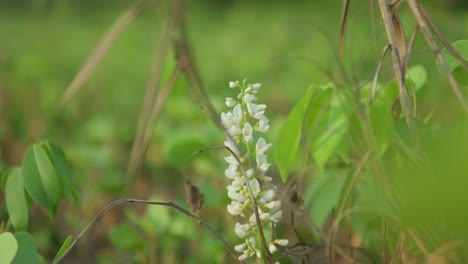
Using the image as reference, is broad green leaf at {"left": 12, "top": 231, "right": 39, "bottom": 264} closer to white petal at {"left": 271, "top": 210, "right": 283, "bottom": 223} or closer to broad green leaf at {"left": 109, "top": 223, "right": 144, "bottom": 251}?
white petal at {"left": 271, "top": 210, "right": 283, "bottom": 223}

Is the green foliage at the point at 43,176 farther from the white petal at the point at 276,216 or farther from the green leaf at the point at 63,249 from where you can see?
the white petal at the point at 276,216

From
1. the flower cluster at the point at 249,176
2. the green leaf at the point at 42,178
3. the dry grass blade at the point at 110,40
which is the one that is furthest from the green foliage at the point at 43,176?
the flower cluster at the point at 249,176

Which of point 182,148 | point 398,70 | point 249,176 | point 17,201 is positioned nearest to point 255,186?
point 249,176

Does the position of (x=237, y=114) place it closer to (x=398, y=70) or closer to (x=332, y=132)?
(x=332, y=132)

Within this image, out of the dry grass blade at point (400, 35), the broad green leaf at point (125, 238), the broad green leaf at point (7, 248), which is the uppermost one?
the dry grass blade at point (400, 35)

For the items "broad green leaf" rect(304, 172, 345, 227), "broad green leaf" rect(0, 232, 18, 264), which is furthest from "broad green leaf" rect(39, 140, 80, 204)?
"broad green leaf" rect(304, 172, 345, 227)
